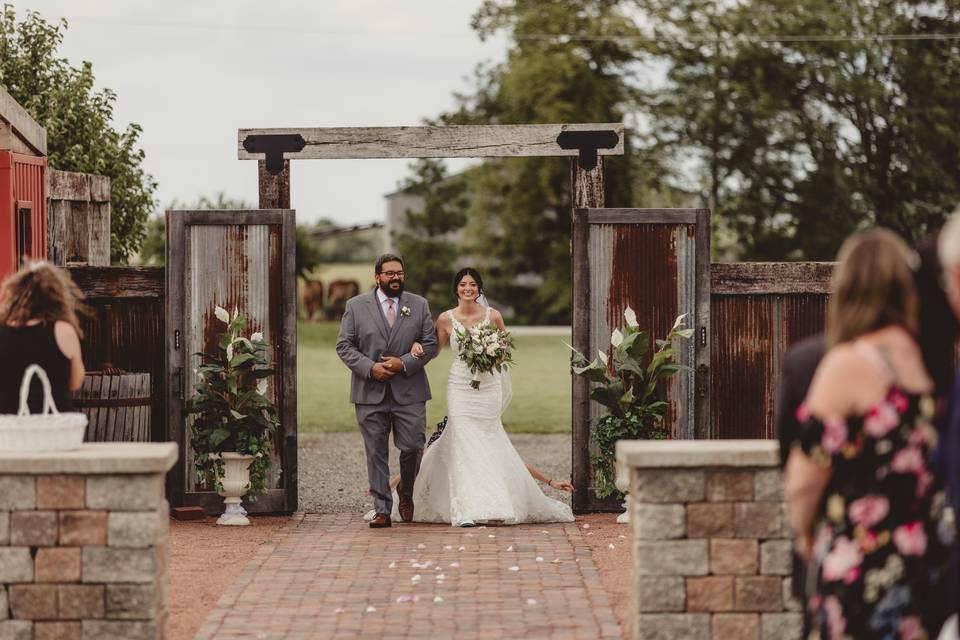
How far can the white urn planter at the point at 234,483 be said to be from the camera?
448 inches

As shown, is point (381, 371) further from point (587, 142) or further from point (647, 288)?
point (587, 142)

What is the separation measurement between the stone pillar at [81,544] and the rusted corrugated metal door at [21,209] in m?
5.54

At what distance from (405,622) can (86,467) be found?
187 cm

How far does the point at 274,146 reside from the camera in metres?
11.9

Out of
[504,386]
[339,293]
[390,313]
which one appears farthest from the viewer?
[339,293]

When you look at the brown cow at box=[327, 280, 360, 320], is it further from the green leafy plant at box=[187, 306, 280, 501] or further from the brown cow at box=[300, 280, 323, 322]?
the green leafy plant at box=[187, 306, 280, 501]

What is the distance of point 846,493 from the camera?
495 cm

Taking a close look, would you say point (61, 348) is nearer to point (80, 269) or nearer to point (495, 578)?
point (495, 578)

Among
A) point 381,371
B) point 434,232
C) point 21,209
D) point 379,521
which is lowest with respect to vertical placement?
point 379,521

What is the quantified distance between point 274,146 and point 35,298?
4.90m

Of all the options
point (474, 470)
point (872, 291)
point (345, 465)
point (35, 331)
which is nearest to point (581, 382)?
point (474, 470)

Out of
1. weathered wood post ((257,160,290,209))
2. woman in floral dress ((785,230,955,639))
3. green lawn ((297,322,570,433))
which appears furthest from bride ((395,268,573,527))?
green lawn ((297,322,570,433))

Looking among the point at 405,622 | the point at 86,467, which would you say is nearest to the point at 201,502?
the point at 405,622

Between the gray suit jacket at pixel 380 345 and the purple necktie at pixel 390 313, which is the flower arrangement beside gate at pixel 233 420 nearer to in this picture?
the gray suit jacket at pixel 380 345
